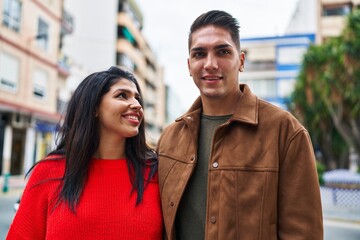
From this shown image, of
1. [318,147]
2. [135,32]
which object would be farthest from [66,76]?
[318,147]

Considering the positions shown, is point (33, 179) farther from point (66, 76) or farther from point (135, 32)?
point (135, 32)

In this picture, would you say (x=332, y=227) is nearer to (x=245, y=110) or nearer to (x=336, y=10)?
(x=245, y=110)

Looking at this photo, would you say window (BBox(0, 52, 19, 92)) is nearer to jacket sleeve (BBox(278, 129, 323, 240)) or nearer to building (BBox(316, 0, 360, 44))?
jacket sleeve (BBox(278, 129, 323, 240))

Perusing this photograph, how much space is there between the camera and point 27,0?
21219mm

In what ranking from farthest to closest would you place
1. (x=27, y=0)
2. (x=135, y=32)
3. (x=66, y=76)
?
(x=135, y=32) < (x=66, y=76) < (x=27, y=0)

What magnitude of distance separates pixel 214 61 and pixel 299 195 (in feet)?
2.97

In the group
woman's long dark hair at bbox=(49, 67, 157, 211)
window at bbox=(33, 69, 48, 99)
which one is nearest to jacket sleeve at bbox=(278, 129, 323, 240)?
woman's long dark hair at bbox=(49, 67, 157, 211)

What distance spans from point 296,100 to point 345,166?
278 inches

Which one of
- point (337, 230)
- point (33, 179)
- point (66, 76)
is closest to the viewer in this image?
point (33, 179)

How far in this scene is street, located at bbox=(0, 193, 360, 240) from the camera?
26.0ft

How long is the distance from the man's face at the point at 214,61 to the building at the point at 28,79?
1820 centimetres

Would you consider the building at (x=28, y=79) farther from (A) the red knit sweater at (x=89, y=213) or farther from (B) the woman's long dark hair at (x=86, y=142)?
(A) the red knit sweater at (x=89, y=213)

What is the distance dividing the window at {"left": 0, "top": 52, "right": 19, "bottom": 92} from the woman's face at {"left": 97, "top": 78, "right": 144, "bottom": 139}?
18046mm

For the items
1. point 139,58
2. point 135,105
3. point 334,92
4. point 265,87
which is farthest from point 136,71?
point 135,105
